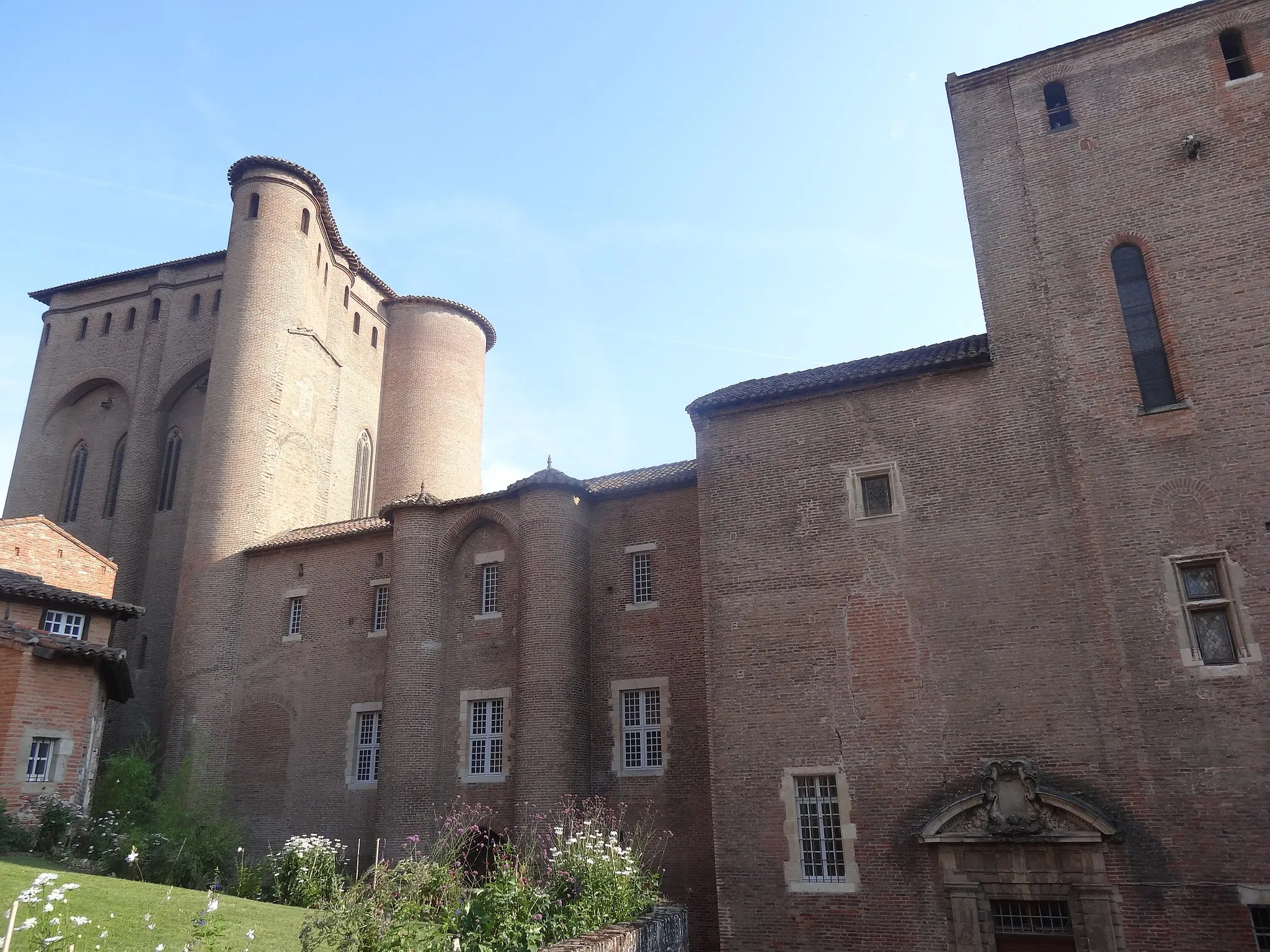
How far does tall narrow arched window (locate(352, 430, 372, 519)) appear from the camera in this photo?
111 ft

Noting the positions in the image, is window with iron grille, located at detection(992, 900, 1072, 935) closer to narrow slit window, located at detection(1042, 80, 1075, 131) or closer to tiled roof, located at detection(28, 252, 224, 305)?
narrow slit window, located at detection(1042, 80, 1075, 131)

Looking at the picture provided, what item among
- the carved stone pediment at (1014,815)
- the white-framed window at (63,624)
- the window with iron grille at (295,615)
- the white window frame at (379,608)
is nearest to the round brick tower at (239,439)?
the window with iron grille at (295,615)

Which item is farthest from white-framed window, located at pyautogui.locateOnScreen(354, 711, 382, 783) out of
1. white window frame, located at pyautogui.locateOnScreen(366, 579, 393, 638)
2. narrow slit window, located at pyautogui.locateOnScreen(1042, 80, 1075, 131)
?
narrow slit window, located at pyautogui.locateOnScreen(1042, 80, 1075, 131)

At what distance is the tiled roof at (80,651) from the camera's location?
780 inches

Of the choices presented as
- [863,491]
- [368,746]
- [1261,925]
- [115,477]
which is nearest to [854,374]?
[863,491]

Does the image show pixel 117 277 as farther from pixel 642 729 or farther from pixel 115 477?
pixel 642 729

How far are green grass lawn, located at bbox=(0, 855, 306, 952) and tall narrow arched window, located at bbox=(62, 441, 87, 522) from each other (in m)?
20.6

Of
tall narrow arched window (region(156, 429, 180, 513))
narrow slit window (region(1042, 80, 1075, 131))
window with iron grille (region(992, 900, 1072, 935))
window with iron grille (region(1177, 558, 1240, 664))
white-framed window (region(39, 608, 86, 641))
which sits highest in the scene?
narrow slit window (region(1042, 80, 1075, 131))

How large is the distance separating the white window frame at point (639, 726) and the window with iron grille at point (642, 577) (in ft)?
6.15

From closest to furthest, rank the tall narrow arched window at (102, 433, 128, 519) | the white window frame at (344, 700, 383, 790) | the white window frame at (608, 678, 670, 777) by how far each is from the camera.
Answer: the white window frame at (608, 678, 670, 777) < the white window frame at (344, 700, 383, 790) < the tall narrow arched window at (102, 433, 128, 519)

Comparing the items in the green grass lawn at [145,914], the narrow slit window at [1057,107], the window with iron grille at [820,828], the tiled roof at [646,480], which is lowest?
the green grass lawn at [145,914]

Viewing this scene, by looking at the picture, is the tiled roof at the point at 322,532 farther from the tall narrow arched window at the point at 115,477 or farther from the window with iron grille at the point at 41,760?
the tall narrow arched window at the point at 115,477

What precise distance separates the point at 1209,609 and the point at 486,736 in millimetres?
14859

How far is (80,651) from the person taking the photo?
2066cm
